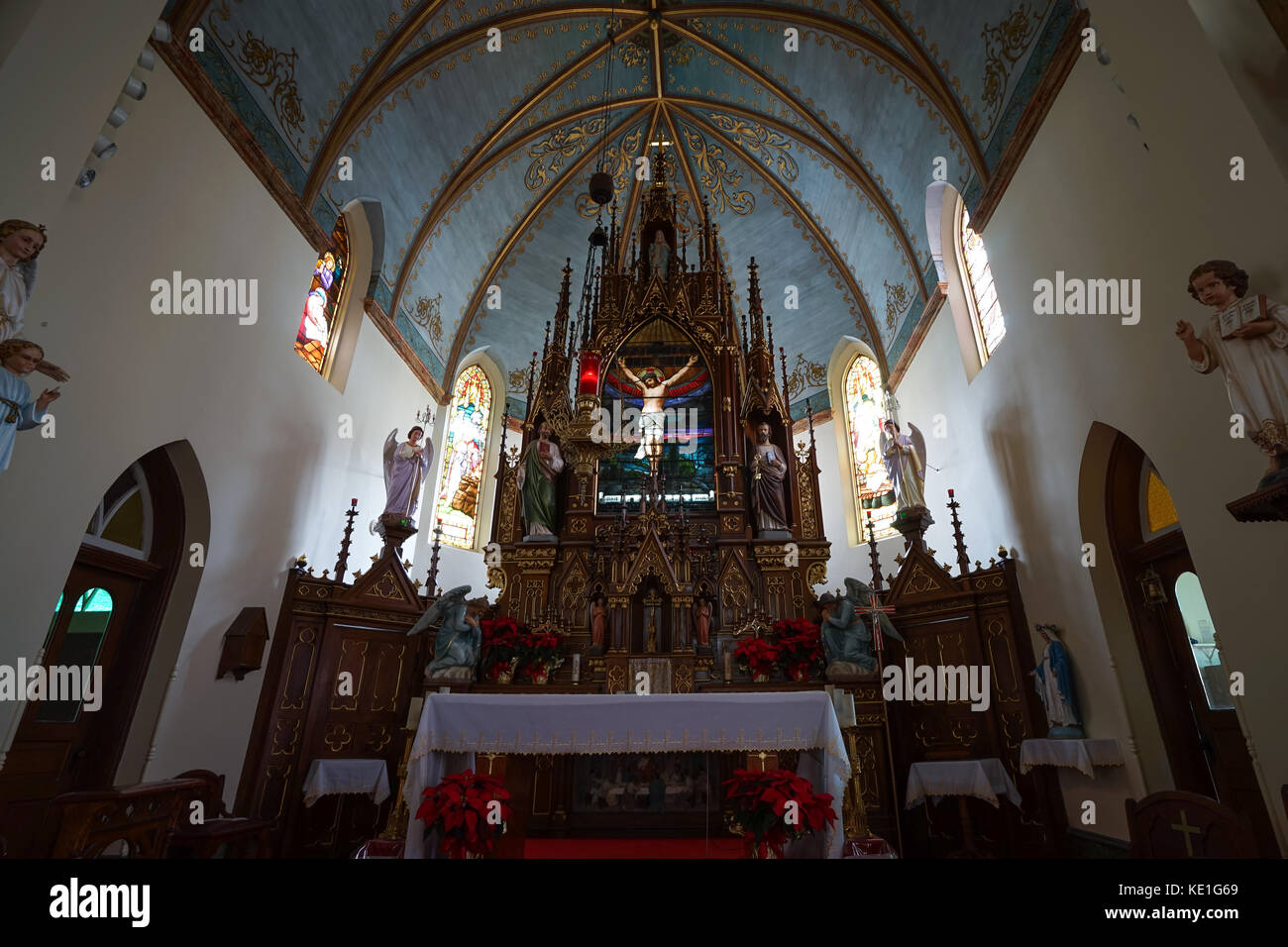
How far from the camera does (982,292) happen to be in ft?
30.6

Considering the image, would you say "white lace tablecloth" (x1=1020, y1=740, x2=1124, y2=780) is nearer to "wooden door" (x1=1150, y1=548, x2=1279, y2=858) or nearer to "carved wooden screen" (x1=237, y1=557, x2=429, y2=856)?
"wooden door" (x1=1150, y1=548, x2=1279, y2=858)

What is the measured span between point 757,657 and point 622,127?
12.4 metres

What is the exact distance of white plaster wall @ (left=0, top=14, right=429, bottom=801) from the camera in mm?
4730

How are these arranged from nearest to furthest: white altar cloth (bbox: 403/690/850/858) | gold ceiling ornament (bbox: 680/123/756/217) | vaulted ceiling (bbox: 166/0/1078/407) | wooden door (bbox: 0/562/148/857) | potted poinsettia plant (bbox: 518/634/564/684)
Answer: white altar cloth (bbox: 403/690/850/858) → wooden door (bbox: 0/562/148/857) → potted poinsettia plant (bbox: 518/634/564/684) → vaulted ceiling (bbox: 166/0/1078/407) → gold ceiling ornament (bbox: 680/123/756/217)

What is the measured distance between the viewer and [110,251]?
5734 millimetres

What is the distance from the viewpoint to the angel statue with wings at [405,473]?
897 cm

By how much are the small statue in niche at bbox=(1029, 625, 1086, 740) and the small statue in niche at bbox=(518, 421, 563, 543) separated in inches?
232

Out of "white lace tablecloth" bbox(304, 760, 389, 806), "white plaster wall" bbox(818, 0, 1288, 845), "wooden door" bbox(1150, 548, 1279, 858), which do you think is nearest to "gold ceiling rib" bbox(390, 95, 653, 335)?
"white lace tablecloth" bbox(304, 760, 389, 806)

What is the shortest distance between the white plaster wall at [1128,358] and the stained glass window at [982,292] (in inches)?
21.8

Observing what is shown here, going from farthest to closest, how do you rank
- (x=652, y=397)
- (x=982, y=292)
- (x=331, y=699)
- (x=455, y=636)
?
(x=652, y=397)
(x=982, y=292)
(x=331, y=699)
(x=455, y=636)

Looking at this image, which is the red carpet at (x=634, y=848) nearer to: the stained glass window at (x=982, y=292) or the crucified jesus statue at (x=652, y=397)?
the crucified jesus statue at (x=652, y=397)

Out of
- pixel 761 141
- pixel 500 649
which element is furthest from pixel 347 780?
pixel 761 141

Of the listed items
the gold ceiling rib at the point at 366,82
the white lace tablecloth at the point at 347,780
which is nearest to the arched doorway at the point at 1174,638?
the white lace tablecloth at the point at 347,780

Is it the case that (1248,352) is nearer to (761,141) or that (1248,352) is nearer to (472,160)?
(761,141)
